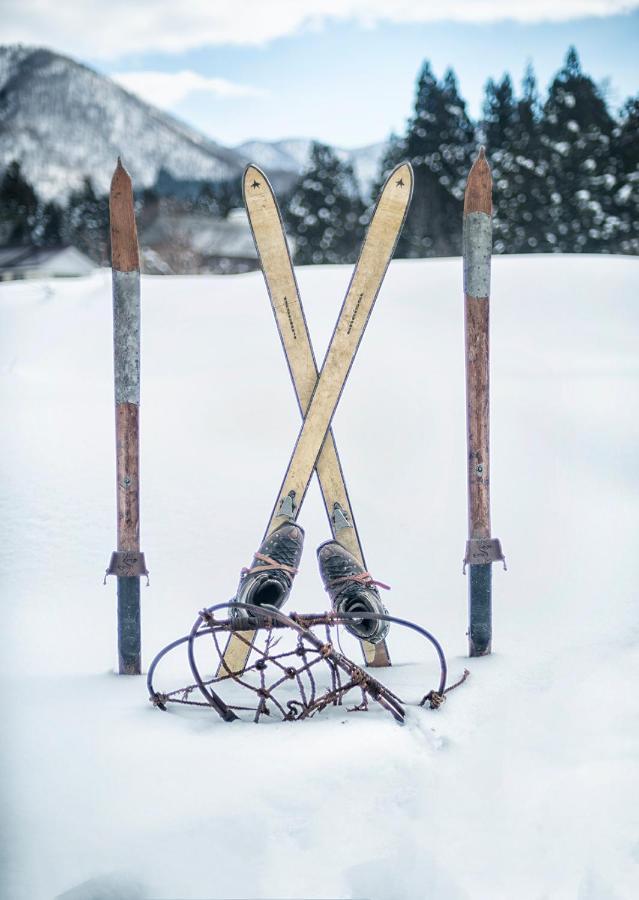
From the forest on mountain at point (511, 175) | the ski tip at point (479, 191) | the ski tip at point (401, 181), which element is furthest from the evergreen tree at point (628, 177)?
the ski tip at point (479, 191)

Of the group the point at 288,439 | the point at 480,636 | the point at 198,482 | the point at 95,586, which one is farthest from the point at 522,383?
the point at 95,586

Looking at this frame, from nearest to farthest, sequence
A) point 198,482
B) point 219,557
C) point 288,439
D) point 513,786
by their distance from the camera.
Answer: point 513,786, point 219,557, point 198,482, point 288,439

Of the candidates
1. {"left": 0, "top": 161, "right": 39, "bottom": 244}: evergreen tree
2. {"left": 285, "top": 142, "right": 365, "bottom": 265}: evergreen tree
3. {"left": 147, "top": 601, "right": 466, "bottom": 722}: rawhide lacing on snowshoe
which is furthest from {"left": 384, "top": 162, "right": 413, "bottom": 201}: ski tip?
{"left": 0, "top": 161, "right": 39, "bottom": 244}: evergreen tree

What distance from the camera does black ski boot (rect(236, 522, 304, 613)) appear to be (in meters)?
2.28

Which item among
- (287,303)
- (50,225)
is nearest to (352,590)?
(287,303)

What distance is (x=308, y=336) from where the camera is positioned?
278 cm

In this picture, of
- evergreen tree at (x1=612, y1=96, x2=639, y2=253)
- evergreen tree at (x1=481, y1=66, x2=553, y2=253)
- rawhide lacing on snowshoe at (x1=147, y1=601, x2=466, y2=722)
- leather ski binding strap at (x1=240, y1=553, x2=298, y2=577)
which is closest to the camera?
rawhide lacing on snowshoe at (x1=147, y1=601, x2=466, y2=722)

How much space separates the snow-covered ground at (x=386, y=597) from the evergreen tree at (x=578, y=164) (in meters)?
12.9

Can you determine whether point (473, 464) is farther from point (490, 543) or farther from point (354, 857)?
point (354, 857)

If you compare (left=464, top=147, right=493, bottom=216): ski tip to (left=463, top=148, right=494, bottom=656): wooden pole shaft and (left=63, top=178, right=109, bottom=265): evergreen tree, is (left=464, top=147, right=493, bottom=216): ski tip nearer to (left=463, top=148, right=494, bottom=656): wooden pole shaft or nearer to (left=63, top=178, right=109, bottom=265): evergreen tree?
(left=463, top=148, right=494, bottom=656): wooden pole shaft

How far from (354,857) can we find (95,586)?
6.18ft

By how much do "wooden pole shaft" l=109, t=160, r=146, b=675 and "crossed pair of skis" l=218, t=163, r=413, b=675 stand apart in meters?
0.51

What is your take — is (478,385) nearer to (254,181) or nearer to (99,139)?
(254,181)

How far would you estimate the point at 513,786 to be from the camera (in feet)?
6.07
